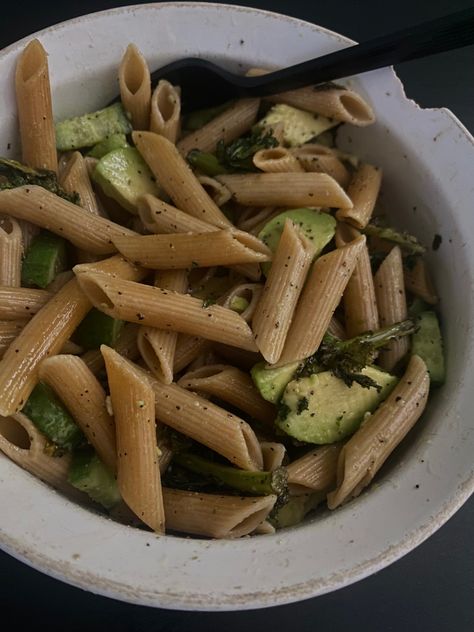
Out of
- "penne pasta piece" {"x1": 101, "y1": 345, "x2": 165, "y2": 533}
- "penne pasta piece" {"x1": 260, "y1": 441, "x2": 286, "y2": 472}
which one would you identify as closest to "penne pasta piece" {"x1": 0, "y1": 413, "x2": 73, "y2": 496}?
"penne pasta piece" {"x1": 101, "y1": 345, "x2": 165, "y2": 533}

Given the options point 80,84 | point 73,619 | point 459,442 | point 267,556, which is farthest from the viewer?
point 80,84

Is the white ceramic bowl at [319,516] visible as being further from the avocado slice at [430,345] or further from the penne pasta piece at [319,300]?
the penne pasta piece at [319,300]

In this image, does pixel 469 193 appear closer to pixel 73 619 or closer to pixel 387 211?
pixel 387 211

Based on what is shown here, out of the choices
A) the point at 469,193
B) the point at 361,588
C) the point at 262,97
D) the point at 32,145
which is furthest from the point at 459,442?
the point at 32,145

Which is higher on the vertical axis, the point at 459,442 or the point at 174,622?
the point at 459,442

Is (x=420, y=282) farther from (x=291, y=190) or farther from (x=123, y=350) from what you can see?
(x=123, y=350)

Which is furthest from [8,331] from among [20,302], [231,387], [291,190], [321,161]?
[321,161]
